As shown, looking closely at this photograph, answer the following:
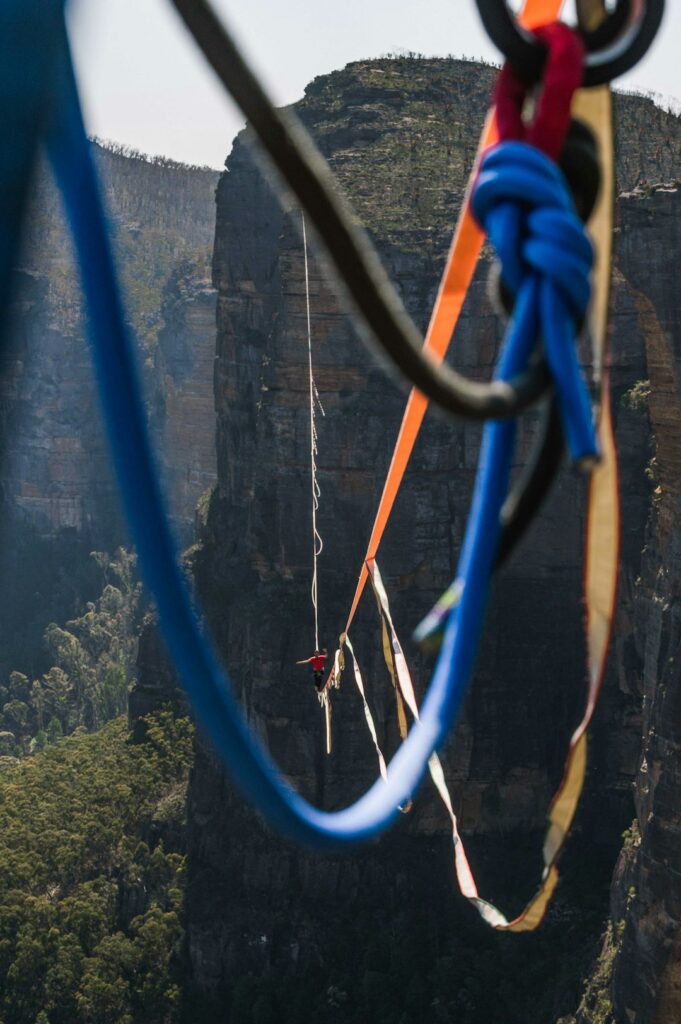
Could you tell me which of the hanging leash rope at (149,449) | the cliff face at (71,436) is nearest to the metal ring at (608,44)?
the hanging leash rope at (149,449)

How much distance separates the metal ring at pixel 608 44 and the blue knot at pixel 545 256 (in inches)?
6.6

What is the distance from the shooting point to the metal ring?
288cm

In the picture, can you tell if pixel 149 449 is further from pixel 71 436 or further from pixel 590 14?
pixel 71 436

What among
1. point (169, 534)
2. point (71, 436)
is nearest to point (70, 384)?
point (71, 436)

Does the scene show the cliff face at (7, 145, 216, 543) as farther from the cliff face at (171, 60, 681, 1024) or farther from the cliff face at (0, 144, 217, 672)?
the cliff face at (171, 60, 681, 1024)

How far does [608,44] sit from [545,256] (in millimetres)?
564

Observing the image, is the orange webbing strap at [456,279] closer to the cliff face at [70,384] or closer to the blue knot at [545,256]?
the blue knot at [545,256]

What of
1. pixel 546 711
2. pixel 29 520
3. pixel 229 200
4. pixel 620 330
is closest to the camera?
pixel 620 330

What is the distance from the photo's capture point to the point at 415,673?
3052 centimetres

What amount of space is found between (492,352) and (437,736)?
26.0 meters

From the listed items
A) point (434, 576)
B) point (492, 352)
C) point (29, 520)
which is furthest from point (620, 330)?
point (29, 520)

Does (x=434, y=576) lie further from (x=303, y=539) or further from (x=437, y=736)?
(x=437, y=736)

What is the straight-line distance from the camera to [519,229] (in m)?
2.81

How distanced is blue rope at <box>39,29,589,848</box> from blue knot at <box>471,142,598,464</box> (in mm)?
22
